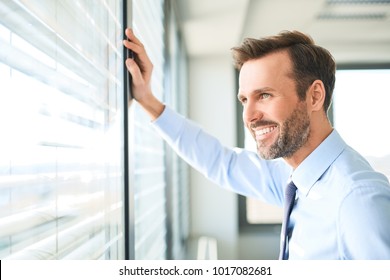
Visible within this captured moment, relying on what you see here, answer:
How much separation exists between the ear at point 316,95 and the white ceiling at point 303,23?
70cm

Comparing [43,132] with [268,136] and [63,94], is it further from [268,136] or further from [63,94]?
[268,136]

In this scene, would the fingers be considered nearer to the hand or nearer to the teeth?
the hand

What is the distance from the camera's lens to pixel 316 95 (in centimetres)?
72

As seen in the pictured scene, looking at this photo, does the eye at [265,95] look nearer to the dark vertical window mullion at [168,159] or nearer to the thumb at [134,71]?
the thumb at [134,71]

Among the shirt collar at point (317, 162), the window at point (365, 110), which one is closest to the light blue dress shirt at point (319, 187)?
the shirt collar at point (317, 162)

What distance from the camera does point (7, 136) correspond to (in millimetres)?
299

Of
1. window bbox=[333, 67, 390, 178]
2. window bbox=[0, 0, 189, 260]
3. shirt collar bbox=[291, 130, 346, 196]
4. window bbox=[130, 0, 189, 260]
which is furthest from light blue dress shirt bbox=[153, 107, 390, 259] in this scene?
window bbox=[333, 67, 390, 178]

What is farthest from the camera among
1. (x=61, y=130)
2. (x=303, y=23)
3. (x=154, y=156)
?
(x=303, y=23)

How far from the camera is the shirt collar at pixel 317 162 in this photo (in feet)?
2.01

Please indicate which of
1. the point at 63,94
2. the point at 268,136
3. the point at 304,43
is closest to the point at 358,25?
the point at 304,43

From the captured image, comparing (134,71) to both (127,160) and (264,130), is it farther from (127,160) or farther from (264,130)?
(264,130)

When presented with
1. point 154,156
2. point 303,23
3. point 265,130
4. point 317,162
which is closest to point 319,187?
point 317,162

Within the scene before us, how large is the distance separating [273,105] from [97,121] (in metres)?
0.33
